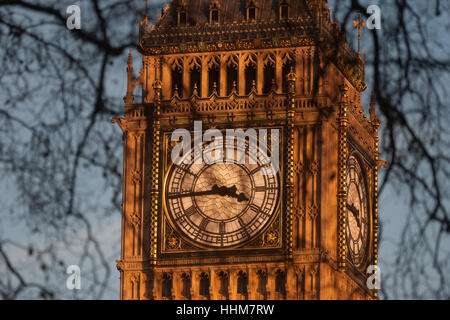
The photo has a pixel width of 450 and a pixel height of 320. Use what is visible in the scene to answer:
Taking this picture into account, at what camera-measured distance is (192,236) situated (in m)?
45.3

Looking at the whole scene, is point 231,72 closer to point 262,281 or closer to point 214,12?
point 214,12

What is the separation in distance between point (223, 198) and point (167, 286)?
2.99 meters

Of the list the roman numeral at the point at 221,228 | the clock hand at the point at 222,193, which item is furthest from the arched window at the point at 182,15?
the roman numeral at the point at 221,228

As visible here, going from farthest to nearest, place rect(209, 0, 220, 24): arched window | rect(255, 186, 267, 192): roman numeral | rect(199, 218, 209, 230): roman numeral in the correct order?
rect(209, 0, 220, 24): arched window, rect(255, 186, 267, 192): roman numeral, rect(199, 218, 209, 230): roman numeral

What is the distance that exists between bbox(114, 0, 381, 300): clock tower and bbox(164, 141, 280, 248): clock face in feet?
0.09

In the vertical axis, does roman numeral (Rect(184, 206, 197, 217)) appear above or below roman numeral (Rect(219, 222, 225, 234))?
above

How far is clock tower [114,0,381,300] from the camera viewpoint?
44.8m

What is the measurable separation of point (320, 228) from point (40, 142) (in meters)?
30.6

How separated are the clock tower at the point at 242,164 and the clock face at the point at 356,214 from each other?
0.07 m

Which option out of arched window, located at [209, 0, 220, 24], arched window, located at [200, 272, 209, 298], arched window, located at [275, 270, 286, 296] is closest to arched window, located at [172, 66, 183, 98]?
arched window, located at [209, 0, 220, 24]

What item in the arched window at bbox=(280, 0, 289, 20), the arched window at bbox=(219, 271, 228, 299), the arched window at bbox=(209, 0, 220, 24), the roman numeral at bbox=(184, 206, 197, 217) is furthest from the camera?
the arched window at bbox=(209, 0, 220, 24)

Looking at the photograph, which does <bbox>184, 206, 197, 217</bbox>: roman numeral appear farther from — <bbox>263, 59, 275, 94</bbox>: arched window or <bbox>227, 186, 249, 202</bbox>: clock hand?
<bbox>263, 59, 275, 94</bbox>: arched window

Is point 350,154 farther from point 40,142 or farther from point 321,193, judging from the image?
point 40,142

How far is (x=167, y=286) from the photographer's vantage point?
45344 millimetres
